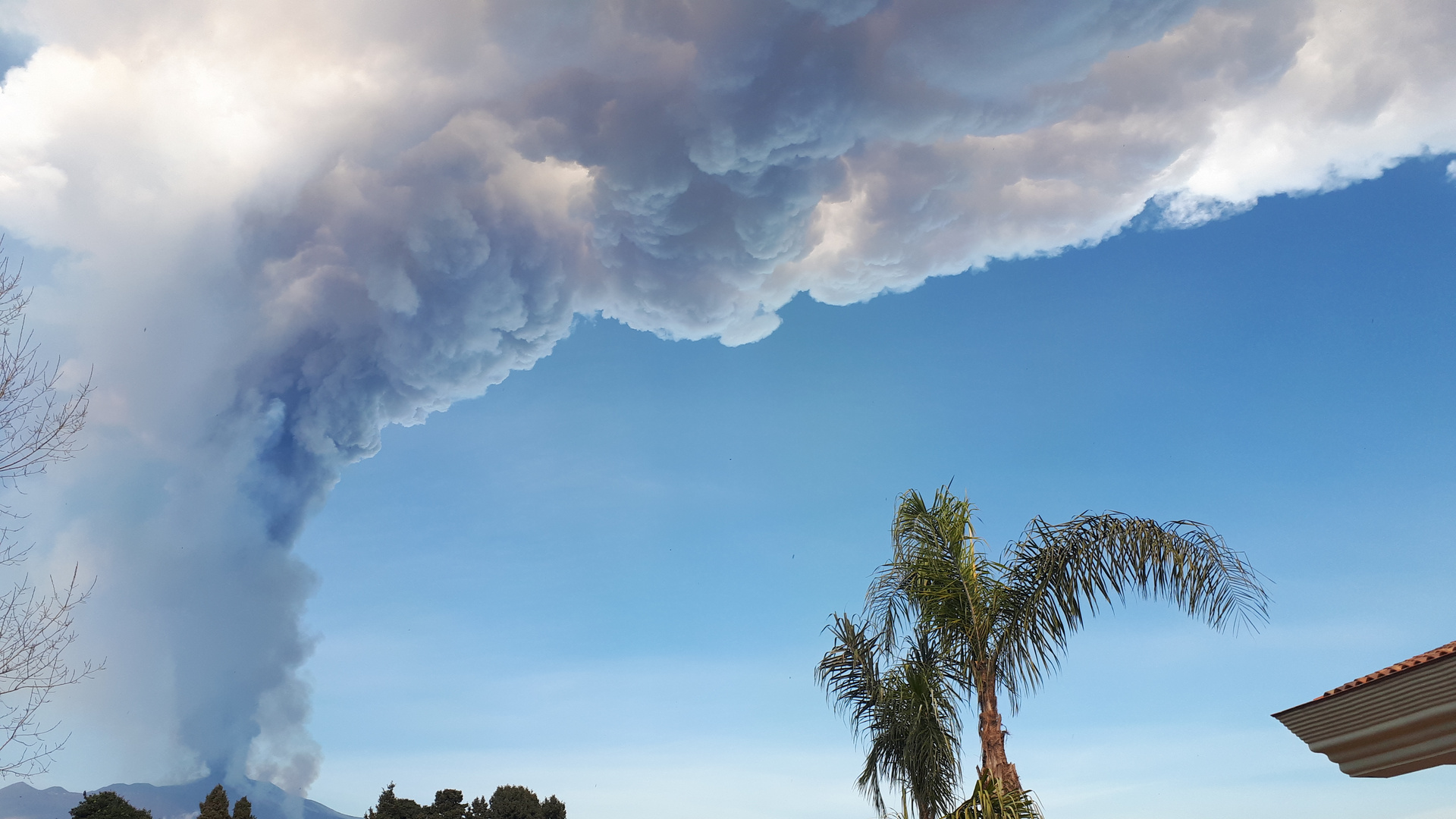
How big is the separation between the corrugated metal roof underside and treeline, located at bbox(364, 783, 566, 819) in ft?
107

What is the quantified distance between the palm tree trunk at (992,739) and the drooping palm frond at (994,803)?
0.36 feet

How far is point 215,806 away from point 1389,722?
28796 millimetres

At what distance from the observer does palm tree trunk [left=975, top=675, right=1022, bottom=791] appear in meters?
8.10

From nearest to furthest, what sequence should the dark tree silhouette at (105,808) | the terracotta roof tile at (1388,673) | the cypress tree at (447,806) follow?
the terracotta roof tile at (1388,673)
the dark tree silhouette at (105,808)
the cypress tree at (447,806)

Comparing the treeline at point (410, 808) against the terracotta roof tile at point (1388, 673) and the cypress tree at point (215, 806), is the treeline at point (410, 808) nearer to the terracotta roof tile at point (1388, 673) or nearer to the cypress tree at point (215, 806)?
the cypress tree at point (215, 806)

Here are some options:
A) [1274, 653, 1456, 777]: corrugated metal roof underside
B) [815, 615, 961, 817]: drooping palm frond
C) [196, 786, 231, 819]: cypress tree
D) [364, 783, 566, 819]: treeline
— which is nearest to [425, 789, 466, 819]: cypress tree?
A: [364, 783, 566, 819]: treeline

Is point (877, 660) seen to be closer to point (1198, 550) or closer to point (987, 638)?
point (987, 638)

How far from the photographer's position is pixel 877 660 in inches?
427

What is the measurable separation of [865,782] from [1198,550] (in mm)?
4563

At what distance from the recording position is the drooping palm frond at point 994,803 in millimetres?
7586

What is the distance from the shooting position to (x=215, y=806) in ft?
83.2

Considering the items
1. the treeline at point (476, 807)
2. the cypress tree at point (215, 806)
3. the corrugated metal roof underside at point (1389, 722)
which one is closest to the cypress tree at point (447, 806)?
the treeline at point (476, 807)

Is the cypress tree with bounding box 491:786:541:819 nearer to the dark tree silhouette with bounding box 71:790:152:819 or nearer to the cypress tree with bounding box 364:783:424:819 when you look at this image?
the cypress tree with bounding box 364:783:424:819

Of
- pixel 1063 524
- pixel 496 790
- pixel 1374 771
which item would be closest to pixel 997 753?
pixel 1063 524
